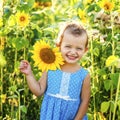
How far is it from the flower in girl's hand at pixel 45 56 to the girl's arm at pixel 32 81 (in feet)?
0.20

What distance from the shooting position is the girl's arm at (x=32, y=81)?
9.25 feet

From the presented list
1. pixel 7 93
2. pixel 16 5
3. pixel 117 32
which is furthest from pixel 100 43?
pixel 7 93

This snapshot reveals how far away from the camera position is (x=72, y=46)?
2779 millimetres

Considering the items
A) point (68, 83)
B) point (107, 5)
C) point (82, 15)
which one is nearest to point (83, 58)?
point (82, 15)

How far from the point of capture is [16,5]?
11.4ft

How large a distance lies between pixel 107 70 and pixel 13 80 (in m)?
0.71

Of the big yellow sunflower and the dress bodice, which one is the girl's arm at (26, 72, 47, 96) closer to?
the dress bodice

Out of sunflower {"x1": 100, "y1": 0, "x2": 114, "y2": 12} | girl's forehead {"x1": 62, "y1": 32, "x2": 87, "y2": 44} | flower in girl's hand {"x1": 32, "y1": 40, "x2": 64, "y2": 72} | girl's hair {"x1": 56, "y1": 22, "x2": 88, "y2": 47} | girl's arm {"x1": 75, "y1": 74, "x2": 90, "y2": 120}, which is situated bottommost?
girl's arm {"x1": 75, "y1": 74, "x2": 90, "y2": 120}

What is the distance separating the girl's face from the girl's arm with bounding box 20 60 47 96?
0.65 feet

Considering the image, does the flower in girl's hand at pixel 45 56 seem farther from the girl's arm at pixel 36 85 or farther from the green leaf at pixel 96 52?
the green leaf at pixel 96 52

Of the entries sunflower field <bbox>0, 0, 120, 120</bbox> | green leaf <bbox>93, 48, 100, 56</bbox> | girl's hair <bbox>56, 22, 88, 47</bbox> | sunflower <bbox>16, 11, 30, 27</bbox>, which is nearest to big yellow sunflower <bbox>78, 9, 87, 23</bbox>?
sunflower field <bbox>0, 0, 120, 120</bbox>

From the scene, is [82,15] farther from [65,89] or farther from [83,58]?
[65,89]

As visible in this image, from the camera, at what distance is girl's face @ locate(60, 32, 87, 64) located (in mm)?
2771

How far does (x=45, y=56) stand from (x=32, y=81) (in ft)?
0.50
